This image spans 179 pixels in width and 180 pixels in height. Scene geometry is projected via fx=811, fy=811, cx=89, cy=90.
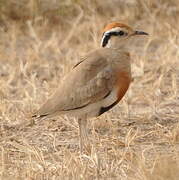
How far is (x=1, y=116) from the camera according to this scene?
7.16 metres

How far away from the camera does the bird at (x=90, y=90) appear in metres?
6.28

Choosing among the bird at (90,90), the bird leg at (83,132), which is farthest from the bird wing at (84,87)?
the bird leg at (83,132)

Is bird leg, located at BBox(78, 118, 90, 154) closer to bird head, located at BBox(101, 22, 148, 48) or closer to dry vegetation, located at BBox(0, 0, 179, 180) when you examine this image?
dry vegetation, located at BBox(0, 0, 179, 180)

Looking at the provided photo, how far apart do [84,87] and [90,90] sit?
0.07 metres

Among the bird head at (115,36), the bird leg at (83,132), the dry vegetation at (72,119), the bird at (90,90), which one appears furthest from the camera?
the bird head at (115,36)

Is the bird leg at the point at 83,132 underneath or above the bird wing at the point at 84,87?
underneath

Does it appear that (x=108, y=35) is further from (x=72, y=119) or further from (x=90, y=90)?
(x=72, y=119)

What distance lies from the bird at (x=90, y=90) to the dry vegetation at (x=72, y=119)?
289mm

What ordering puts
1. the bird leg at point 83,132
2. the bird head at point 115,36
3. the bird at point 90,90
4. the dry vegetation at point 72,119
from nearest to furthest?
1. the dry vegetation at point 72,119
2. the bird at point 90,90
3. the bird leg at point 83,132
4. the bird head at point 115,36

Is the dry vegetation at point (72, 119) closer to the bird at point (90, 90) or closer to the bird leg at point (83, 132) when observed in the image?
the bird leg at point (83, 132)

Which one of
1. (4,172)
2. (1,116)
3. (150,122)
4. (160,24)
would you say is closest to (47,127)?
(1,116)

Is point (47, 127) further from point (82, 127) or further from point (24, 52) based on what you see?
point (24, 52)

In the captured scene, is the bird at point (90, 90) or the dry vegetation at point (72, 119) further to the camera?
the bird at point (90, 90)

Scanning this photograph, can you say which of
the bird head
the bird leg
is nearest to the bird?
the bird leg
